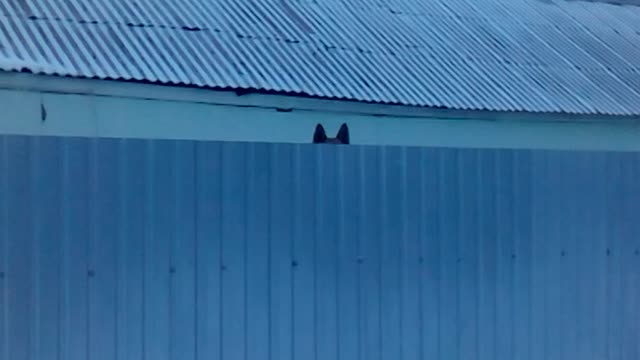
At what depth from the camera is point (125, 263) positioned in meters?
4.15

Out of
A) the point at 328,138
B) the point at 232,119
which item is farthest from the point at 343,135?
the point at 232,119

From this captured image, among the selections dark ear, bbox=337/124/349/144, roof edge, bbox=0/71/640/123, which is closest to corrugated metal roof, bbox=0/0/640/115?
roof edge, bbox=0/71/640/123

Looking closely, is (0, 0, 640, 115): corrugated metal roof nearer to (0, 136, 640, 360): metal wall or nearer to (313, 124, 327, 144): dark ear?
(313, 124, 327, 144): dark ear

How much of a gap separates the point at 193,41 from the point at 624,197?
9.39 ft

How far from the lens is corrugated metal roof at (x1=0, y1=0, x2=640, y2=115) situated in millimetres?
6402

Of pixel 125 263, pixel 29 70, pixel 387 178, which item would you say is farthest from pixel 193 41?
pixel 125 263

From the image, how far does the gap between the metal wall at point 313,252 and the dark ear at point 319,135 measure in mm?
1933

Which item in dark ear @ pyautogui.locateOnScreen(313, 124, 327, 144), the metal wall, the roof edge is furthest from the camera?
dark ear @ pyautogui.locateOnScreen(313, 124, 327, 144)

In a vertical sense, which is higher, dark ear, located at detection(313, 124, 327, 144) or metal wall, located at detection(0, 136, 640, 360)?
dark ear, located at detection(313, 124, 327, 144)

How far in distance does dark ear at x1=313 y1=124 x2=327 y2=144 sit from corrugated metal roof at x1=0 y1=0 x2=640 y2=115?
315 millimetres

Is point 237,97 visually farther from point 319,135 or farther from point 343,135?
point 343,135

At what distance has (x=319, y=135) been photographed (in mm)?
7129

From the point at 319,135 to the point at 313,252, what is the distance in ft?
8.29

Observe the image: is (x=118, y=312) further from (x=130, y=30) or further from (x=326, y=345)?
(x=130, y=30)
